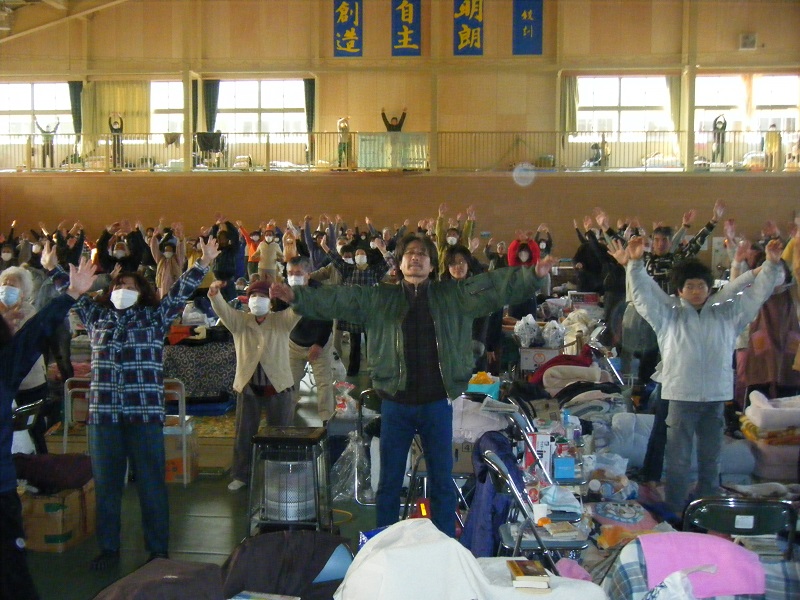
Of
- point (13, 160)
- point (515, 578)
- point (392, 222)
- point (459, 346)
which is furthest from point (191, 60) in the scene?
point (515, 578)

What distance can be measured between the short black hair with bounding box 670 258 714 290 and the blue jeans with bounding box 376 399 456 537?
1.87 m

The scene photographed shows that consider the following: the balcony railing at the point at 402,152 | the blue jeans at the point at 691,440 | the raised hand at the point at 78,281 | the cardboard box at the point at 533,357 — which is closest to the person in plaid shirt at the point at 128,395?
the raised hand at the point at 78,281

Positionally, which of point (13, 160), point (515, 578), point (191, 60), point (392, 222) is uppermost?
point (191, 60)

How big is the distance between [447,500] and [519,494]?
635 millimetres

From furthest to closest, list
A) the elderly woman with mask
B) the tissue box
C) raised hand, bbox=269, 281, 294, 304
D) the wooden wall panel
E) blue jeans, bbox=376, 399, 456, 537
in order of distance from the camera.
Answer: the wooden wall panel, the tissue box, the elderly woman with mask, blue jeans, bbox=376, 399, 456, 537, raised hand, bbox=269, 281, 294, 304

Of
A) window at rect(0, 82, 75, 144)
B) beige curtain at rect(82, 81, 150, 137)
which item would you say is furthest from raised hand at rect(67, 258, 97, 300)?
window at rect(0, 82, 75, 144)

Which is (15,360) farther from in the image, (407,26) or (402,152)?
(407,26)

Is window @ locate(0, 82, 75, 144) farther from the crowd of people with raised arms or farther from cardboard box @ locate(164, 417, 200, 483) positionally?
cardboard box @ locate(164, 417, 200, 483)

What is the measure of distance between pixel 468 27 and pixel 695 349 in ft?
61.6

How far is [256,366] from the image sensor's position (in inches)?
238

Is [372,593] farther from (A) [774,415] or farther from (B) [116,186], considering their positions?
(B) [116,186]

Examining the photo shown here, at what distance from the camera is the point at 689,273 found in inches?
206

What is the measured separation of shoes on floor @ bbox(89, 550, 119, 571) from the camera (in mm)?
4848

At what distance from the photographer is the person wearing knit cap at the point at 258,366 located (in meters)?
6.05
